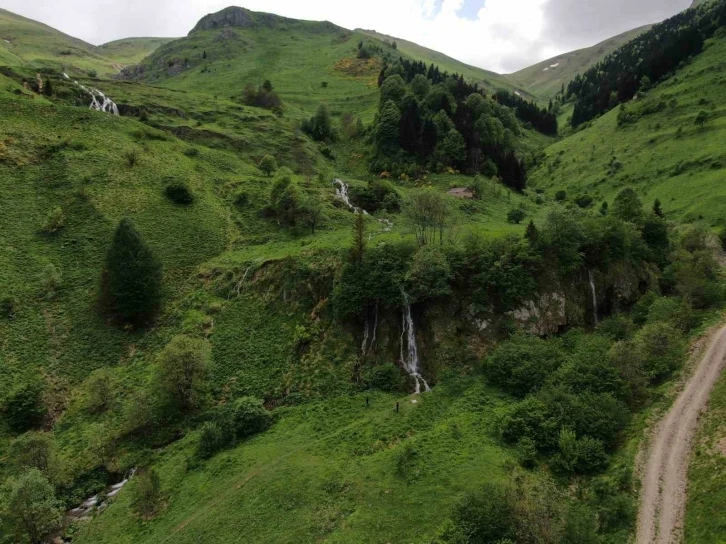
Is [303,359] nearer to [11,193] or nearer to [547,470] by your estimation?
[547,470]

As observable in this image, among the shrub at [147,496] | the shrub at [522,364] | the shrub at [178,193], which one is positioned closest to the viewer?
the shrub at [147,496]

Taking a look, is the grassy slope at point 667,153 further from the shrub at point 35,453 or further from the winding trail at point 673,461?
the shrub at point 35,453

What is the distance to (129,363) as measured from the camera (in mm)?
46094

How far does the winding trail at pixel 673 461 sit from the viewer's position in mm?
24397

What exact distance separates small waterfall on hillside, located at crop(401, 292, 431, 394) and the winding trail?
18.4 meters

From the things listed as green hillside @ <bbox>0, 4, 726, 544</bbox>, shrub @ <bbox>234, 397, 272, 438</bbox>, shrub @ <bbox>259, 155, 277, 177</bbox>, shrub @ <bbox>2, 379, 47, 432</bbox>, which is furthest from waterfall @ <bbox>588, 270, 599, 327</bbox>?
shrub @ <bbox>259, 155, 277, 177</bbox>

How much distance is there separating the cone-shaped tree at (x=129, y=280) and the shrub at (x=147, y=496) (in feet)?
71.5

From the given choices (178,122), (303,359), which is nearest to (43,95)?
(178,122)

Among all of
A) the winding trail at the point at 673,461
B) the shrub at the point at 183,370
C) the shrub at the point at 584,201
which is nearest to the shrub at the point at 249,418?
the shrub at the point at 183,370

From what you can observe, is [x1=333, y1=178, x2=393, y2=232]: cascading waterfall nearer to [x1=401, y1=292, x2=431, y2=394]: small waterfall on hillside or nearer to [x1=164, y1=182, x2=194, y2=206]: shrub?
[x1=401, y1=292, x2=431, y2=394]: small waterfall on hillside

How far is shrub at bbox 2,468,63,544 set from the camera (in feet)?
95.5

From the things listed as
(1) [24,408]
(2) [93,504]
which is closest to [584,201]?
(2) [93,504]

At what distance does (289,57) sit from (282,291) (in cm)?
17372

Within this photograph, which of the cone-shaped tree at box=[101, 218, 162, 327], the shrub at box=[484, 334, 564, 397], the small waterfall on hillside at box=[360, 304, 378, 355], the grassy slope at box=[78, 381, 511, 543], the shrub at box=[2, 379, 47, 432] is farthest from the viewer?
the cone-shaped tree at box=[101, 218, 162, 327]
